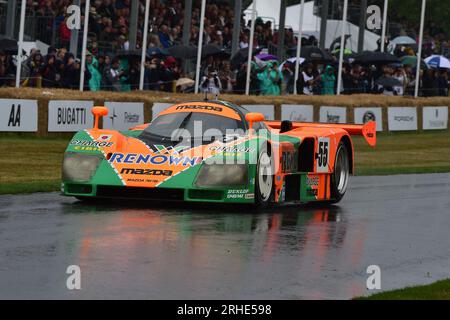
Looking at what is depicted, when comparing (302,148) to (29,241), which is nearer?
(29,241)

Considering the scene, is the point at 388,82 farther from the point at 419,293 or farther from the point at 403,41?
the point at 419,293

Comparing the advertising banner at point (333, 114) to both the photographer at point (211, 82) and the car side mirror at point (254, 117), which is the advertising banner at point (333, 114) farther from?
the car side mirror at point (254, 117)

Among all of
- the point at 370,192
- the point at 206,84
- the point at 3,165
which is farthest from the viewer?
the point at 206,84

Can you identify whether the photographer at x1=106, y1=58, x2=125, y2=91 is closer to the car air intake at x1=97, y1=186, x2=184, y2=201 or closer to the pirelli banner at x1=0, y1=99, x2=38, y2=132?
the pirelli banner at x1=0, y1=99, x2=38, y2=132

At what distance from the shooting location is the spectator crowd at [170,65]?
1074 inches

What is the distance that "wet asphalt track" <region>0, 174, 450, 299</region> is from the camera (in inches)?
332

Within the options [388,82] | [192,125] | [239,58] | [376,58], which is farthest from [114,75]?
[192,125]

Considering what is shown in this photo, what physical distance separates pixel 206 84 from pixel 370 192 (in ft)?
40.7

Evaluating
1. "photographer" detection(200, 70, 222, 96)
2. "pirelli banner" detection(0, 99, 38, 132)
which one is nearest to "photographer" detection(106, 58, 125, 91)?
"photographer" detection(200, 70, 222, 96)

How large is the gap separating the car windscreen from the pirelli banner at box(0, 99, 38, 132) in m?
9.32

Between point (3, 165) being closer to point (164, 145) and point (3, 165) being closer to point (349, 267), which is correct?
point (164, 145)

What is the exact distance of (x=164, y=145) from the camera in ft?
46.1

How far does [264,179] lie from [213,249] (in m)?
3.65
